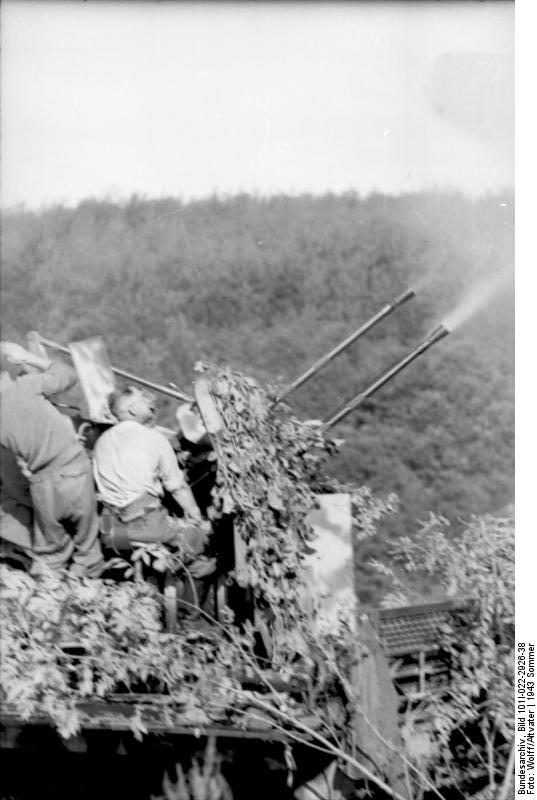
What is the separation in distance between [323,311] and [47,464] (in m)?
6.68

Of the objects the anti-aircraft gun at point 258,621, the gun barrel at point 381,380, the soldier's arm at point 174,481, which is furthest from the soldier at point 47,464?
the gun barrel at point 381,380

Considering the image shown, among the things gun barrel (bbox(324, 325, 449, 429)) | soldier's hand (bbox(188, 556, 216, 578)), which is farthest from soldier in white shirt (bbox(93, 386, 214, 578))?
gun barrel (bbox(324, 325, 449, 429))

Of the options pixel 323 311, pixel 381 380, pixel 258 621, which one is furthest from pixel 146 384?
pixel 323 311

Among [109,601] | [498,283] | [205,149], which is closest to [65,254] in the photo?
[205,149]

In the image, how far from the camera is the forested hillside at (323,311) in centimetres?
973

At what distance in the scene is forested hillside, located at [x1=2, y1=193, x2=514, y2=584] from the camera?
9.73m

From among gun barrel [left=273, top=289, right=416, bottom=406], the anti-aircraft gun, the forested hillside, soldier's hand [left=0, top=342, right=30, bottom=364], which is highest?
the forested hillside

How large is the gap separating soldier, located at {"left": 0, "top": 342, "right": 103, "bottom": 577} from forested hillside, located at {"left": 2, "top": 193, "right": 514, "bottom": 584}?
5605 mm

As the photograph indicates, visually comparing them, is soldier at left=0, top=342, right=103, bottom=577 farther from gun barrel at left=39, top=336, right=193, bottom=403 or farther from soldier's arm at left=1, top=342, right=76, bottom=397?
gun barrel at left=39, top=336, right=193, bottom=403

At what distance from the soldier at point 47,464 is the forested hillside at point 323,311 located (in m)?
5.60

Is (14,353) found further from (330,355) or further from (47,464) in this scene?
(330,355)

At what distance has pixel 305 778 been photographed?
3.78m

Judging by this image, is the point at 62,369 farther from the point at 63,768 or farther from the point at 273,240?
the point at 273,240

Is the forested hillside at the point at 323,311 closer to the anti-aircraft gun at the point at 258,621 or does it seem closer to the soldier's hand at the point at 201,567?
the anti-aircraft gun at the point at 258,621
